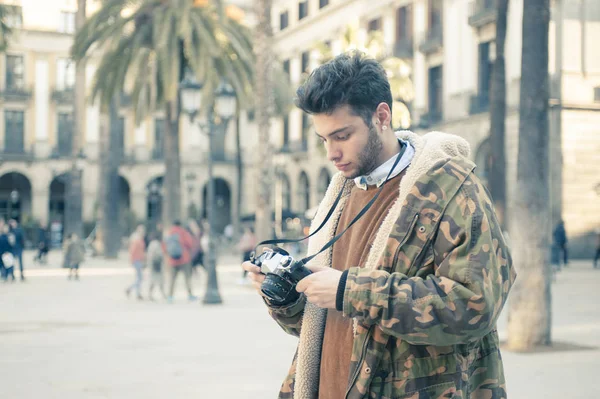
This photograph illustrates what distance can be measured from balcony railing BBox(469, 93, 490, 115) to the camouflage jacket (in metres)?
31.2

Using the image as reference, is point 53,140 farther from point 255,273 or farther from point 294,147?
point 255,273

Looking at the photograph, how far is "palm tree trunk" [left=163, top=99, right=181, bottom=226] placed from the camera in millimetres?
22969

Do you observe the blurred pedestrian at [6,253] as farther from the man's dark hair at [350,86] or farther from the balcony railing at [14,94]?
the balcony railing at [14,94]

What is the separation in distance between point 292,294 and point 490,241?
0.64 metres

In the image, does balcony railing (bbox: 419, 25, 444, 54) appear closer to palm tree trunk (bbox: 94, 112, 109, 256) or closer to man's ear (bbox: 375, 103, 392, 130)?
palm tree trunk (bbox: 94, 112, 109, 256)

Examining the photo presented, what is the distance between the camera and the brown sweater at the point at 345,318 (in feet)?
8.21

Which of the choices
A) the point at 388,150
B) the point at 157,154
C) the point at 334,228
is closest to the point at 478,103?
the point at 157,154

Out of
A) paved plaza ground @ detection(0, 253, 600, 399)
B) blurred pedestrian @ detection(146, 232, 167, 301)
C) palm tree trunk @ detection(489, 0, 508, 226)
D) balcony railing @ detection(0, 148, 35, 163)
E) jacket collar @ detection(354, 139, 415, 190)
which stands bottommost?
paved plaza ground @ detection(0, 253, 600, 399)

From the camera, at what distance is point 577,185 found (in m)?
29.3

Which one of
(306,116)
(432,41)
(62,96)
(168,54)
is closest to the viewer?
(168,54)

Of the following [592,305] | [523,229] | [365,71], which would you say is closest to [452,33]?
[592,305]

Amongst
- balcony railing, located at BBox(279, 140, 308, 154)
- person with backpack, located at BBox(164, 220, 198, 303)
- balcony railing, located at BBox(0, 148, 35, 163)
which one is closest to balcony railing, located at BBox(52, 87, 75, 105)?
Answer: balcony railing, located at BBox(0, 148, 35, 163)

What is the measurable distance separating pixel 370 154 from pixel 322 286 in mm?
432

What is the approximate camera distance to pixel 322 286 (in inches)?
92.8
